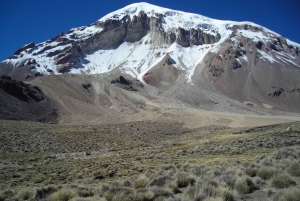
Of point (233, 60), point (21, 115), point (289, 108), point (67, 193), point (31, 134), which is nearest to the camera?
point (67, 193)

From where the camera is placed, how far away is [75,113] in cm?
8350

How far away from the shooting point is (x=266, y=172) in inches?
387

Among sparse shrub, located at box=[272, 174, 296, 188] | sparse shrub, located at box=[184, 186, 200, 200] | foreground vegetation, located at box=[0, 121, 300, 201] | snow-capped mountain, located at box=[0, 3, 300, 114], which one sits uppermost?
snow-capped mountain, located at box=[0, 3, 300, 114]

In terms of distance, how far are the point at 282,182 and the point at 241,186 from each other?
4.07ft

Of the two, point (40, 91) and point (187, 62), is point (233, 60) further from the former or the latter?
point (40, 91)

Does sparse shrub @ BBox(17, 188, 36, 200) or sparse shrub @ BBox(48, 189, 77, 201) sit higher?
sparse shrub @ BBox(48, 189, 77, 201)

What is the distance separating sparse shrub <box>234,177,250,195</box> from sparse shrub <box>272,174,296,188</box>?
85 cm

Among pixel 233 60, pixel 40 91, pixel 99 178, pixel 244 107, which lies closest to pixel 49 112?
pixel 40 91

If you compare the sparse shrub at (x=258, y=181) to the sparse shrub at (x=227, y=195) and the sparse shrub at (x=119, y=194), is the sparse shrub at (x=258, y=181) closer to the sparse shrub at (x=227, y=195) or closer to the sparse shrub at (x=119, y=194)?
the sparse shrub at (x=227, y=195)

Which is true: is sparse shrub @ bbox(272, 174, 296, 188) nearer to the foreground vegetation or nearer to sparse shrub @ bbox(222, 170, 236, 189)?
the foreground vegetation

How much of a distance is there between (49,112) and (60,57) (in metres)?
125

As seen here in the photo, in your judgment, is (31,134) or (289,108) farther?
(289,108)

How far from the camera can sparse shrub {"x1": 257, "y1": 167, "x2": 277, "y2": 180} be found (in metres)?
9.66

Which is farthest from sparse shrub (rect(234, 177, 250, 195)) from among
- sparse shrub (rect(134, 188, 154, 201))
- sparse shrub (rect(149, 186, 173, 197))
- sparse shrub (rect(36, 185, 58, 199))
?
sparse shrub (rect(36, 185, 58, 199))
